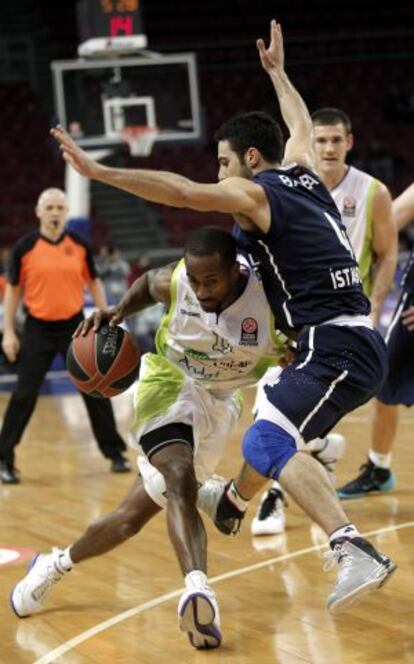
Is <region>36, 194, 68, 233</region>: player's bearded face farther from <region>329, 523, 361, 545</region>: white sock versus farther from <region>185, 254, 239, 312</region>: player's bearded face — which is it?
<region>329, 523, 361, 545</region>: white sock

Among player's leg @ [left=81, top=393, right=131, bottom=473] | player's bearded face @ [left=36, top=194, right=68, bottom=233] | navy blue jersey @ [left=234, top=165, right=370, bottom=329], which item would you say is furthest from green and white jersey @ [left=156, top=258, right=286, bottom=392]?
player's bearded face @ [left=36, top=194, right=68, bottom=233]

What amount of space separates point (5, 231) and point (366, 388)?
53.4ft

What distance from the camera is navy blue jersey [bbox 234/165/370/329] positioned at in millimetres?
4441

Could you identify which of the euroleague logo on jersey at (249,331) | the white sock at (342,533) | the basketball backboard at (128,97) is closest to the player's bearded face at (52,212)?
the euroleague logo on jersey at (249,331)

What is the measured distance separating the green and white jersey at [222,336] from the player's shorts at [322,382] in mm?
233

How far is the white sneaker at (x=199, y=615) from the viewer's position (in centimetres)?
424

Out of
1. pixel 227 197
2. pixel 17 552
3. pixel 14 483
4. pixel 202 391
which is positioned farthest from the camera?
pixel 14 483

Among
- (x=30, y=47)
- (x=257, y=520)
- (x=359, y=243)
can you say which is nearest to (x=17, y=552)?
(x=257, y=520)

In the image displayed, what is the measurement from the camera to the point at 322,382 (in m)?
4.44

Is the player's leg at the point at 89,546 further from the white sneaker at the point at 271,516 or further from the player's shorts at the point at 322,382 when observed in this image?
the white sneaker at the point at 271,516

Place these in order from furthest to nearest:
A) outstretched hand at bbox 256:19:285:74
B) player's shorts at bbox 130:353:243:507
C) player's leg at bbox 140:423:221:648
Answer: outstretched hand at bbox 256:19:285:74, player's shorts at bbox 130:353:243:507, player's leg at bbox 140:423:221:648

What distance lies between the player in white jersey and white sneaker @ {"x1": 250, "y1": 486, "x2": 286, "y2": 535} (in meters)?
1.44

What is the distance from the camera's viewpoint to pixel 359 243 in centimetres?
666

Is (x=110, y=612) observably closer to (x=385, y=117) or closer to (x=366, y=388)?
(x=366, y=388)
